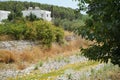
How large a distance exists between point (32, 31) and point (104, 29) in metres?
24.8

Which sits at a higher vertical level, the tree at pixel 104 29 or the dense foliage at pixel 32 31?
the tree at pixel 104 29

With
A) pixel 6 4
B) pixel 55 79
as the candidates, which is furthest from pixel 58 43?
pixel 6 4

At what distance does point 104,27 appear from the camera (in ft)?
24.3

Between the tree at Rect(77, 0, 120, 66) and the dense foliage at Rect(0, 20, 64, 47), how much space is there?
2253 centimetres

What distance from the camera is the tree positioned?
24.6ft

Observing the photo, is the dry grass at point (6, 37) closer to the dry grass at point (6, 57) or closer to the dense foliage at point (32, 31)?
the dense foliage at point (32, 31)

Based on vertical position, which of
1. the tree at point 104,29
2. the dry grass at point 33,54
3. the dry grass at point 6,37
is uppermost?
the tree at point 104,29

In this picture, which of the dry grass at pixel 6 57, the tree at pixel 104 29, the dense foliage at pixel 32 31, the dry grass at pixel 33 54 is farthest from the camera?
the dense foliage at pixel 32 31

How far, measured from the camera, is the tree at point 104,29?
7.51 m

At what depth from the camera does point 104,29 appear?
294 inches

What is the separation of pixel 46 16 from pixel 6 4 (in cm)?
1917

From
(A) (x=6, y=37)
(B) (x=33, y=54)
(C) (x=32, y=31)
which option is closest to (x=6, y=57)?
(B) (x=33, y=54)

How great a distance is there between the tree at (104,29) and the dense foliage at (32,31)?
2253 centimetres

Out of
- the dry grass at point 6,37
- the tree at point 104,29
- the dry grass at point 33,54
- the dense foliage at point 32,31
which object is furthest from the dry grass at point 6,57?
the tree at point 104,29
